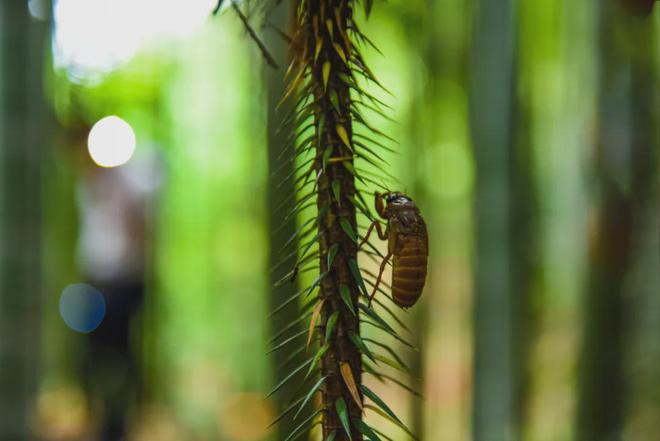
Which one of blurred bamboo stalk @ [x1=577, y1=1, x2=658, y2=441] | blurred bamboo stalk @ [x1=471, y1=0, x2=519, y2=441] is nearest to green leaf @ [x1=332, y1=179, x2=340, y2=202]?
blurred bamboo stalk @ [x1=577, y1=1, x2=658, y2=441]

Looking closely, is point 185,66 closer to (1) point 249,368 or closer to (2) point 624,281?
(1) point 249,368

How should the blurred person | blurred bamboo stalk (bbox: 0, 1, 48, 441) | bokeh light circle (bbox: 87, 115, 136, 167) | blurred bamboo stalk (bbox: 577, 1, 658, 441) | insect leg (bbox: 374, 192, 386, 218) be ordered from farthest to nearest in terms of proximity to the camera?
bokeh light circle (bbox: 87, 115, 136, 167), the blurred person, blurred bamboo stalk (bbox: 577, 1, 658, 441), blurred bamboo stalk (bbox: 0, 1, 48, 441), insect leg (bbox: 374, 192, 386, 218)

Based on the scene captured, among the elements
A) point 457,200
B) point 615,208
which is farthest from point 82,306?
point 615,208

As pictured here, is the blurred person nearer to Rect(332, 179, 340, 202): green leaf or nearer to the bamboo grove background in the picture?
the bamboo grove background

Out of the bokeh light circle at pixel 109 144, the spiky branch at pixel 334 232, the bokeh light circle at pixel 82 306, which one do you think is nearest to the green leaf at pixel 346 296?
the spiky branch at pixel 334 232

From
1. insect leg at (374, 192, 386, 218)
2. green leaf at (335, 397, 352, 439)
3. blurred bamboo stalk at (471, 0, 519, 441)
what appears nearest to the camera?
green leaf at (335, 397, 352, 439)

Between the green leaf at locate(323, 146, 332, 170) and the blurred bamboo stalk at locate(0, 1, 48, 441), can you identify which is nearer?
the green leaf at locate(323, 146, 332, 170)
